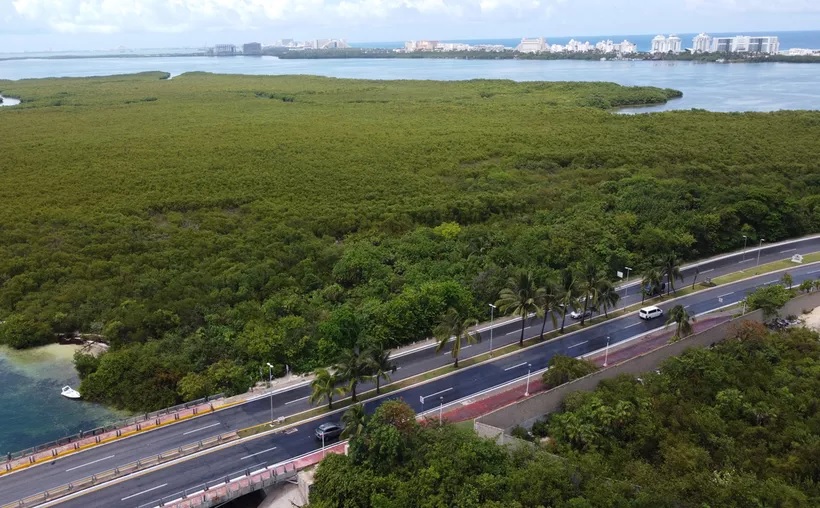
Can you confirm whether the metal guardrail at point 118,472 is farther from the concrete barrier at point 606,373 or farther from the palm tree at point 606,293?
the palm tree at point 606,293

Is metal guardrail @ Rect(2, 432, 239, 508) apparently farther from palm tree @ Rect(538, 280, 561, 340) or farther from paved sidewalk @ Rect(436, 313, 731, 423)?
palm tree @ Rect(538, 280, 561, 340)

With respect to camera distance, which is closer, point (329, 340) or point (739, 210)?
point (329, 340)

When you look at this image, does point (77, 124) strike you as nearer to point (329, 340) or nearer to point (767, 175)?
point (329, 340)

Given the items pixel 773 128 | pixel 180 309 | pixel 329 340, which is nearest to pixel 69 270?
pixel 180 309

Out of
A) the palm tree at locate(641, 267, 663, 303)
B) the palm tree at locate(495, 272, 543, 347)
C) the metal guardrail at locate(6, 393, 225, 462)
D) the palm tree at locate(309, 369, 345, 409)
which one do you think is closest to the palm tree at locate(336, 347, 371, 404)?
the palm tree at locate(309, 369, 345, 409)

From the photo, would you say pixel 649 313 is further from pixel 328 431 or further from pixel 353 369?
pixel 328 431

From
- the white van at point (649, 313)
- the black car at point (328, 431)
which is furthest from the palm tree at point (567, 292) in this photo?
the black car at point (328, 431)

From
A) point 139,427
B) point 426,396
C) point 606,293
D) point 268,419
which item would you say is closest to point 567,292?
point 606,293
